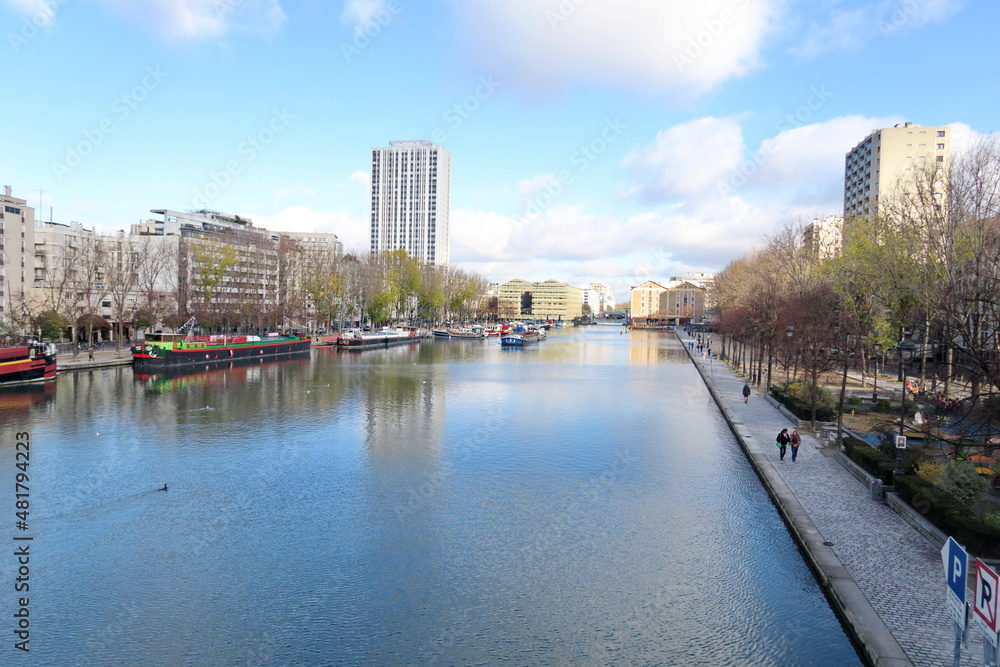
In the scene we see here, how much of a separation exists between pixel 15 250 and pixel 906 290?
82468 millimetres

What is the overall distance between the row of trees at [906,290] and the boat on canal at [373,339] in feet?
148

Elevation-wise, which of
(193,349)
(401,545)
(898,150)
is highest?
(898,150)

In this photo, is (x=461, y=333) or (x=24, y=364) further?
(x=461, y=333)

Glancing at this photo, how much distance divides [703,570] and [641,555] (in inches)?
57.5

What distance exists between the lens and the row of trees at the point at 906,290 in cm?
1614

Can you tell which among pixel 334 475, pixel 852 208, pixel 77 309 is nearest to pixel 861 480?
pixel 334 475

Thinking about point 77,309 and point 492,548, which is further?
point 77,309

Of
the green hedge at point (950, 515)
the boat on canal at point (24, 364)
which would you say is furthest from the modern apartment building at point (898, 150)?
the boat on canal at point (24, 364)

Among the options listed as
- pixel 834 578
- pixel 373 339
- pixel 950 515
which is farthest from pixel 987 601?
pixel 373 339

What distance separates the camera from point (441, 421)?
1267 inches

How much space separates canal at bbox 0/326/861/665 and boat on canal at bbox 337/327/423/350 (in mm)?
50064

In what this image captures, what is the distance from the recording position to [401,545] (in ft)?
51.9

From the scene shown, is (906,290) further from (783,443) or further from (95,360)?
(95,360)

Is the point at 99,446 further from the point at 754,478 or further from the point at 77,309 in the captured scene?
the point at 77,309
